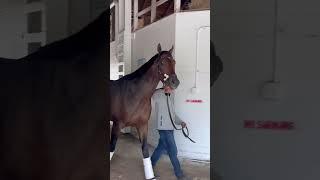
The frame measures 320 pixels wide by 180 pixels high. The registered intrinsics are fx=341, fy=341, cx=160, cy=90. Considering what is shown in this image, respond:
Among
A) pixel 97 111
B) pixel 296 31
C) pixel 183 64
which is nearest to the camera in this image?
pixel 296 31

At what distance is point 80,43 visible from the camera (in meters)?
0.74

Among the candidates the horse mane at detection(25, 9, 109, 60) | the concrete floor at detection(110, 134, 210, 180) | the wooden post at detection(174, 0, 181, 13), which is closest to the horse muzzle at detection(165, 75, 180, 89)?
the concrete floor at detection(110, 134, 210, 180)

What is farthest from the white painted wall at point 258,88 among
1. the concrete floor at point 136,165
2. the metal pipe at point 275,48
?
the concrete floor at point 136,165

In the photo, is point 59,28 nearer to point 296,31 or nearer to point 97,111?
point 97,111

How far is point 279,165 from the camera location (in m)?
0.69

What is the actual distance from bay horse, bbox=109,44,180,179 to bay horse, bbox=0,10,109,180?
1320 millimetres

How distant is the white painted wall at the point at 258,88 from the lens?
0.66 metres

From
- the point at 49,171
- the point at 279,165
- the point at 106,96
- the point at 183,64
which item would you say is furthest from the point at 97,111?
the point at 183,64

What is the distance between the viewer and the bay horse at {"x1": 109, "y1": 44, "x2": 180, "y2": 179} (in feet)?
7.41

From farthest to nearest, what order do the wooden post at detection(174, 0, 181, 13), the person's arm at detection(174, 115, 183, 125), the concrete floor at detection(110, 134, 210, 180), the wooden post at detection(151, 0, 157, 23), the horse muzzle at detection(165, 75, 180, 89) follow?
1. the wooden post at detection(151, 0, 157, 23)
2. the wooden post at detection(174, 0, 181, 13)
3. the person's arm at detection(174, 115, 183, 125)
4. the horse muzzle at detection(165, 75, 180, 89)
5. the concrete floor at detection(110, 134, 210, 180)

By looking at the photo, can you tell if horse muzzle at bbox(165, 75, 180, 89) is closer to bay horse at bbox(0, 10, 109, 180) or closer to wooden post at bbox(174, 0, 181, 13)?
wooden post at bbox(174, 0, 181, 13)

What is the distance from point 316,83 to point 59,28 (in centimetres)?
54

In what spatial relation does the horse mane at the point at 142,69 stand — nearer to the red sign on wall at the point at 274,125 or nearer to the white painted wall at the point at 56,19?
the white painted wall at the point at 56,19

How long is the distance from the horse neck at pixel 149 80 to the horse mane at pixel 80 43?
4.94 ft
